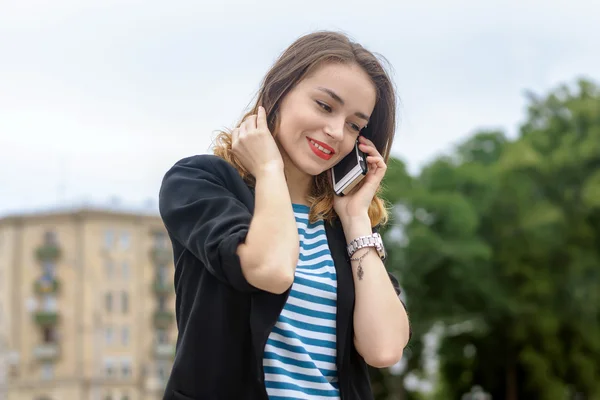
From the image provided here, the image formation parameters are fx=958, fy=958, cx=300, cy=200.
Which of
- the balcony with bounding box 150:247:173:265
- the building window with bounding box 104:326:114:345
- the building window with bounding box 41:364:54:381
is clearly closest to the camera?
the building window with bounding box 41:364:54:381

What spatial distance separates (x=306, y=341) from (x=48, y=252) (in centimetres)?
5517

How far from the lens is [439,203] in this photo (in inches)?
1130

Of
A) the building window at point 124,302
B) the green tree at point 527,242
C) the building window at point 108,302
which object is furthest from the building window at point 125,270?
the green tree at point 527,242

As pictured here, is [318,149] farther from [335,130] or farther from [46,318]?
[46,318]

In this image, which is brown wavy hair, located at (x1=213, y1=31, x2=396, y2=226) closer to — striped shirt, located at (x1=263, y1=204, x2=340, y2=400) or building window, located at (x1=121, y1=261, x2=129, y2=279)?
striped shirt, located at (x1=263, y1=204, x2=340, y2=400)

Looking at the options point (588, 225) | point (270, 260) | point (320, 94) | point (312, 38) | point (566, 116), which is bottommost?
point (270, 260)

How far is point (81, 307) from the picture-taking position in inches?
2251

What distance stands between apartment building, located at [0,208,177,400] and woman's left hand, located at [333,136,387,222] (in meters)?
54.8

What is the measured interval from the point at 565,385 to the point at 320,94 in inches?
Answer: 1195

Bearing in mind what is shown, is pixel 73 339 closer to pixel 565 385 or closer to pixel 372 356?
pixel 565 385

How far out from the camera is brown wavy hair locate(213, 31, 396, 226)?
8.04 ft

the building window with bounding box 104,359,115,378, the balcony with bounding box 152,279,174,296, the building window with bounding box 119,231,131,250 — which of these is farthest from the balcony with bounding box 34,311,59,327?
the balcony with bounding box 152,279,174,296

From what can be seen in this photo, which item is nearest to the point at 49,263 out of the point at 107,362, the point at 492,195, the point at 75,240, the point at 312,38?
the point at 75,240

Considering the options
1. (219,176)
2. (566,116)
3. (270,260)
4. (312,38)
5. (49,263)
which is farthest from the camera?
(49,263)
